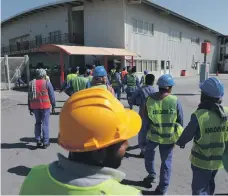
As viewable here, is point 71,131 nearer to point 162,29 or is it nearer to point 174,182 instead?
point 174,182

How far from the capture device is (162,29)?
100 feet

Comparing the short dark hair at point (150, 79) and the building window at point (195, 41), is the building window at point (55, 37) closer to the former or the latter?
the building window at point (195, 41)

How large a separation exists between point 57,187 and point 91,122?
0.34 meters

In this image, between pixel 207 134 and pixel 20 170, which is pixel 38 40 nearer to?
pixel 20 170

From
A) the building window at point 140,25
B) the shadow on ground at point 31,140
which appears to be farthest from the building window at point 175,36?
the shadow on ground at point 31,140

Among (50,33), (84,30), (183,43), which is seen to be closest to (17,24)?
(50,33)

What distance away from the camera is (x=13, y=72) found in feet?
63.9

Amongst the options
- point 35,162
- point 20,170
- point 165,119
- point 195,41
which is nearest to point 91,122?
point 165,119

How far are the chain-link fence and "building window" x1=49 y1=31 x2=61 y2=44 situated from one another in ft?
26.9

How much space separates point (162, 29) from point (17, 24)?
18.5m

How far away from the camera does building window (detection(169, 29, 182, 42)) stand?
32.7m

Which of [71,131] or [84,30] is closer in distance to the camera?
[71,131]

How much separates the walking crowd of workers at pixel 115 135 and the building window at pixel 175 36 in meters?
29.0

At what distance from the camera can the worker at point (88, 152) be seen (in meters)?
1.23
